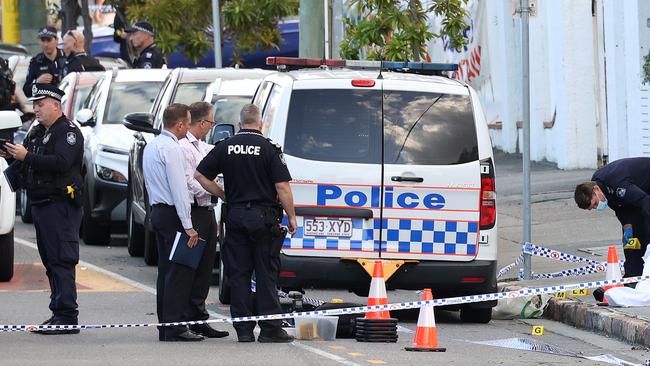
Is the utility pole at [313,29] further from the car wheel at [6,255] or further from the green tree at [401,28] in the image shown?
the car wheel at [6,255]

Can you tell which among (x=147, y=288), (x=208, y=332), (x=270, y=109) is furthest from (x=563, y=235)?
(x=208, y=332)

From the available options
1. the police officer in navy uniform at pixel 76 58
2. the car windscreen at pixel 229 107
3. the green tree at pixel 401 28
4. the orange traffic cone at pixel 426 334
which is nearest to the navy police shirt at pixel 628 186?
the orange traffic cone at pixel 426 334

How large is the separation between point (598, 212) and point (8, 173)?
30.8 feet

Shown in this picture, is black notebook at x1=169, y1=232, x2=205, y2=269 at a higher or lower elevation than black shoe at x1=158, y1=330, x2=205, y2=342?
higher

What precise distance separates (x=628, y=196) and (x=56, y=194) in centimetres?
440

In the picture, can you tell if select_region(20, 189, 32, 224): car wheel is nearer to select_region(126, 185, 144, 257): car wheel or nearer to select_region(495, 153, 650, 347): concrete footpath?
select_region(126, 185, 144, 257): car wheel

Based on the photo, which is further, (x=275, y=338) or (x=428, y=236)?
(x=428, y=236)

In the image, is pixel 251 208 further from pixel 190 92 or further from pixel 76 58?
pixel 76 58

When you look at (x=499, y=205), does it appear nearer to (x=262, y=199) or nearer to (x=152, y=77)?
(x=152, y=77)

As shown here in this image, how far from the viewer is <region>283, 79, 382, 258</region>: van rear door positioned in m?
12.3

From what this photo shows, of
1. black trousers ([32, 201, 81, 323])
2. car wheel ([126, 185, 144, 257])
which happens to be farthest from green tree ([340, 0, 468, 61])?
black trousers ([32, 201, 81, 323])

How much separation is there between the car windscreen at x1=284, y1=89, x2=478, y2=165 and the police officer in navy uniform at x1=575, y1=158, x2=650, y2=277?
41.8 inches

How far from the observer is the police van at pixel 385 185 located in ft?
40.4

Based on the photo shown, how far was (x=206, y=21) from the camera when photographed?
3023cm
